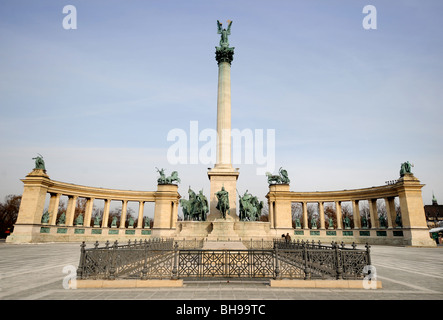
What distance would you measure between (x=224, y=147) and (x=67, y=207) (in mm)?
39133

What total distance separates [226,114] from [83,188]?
1484 inches

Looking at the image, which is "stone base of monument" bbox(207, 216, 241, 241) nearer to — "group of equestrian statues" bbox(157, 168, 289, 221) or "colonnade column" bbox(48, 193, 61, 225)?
"group of equestrian statues" bbox(157, 168, 289, 221)

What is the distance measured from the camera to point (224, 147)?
3119 centimetres

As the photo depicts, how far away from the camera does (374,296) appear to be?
7.88m

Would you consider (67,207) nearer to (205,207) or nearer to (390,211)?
(205,207)

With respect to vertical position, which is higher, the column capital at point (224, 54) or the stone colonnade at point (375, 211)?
the column capital at point (224, 54)

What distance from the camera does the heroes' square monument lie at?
27.1 m

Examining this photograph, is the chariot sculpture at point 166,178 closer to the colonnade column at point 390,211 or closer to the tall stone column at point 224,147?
the tall stone column at point 224,147

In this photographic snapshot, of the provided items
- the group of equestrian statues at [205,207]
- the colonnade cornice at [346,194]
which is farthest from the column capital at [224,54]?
the colonnade cornice at [346,194]

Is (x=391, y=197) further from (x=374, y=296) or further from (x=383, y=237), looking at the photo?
(x=374, y=296)

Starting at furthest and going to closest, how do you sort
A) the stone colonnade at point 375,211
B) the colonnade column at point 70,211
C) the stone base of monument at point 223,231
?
the colonnade column at point 70,211 → the stone colonnade at point 375,211 → the stone base of monument at point 223,231

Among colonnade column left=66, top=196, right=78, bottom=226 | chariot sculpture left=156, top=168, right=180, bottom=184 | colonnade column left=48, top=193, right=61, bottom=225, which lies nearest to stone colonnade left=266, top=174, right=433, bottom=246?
chariot sculpture left=156, top=168, right=180, bottom=184

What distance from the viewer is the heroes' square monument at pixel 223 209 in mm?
27094
